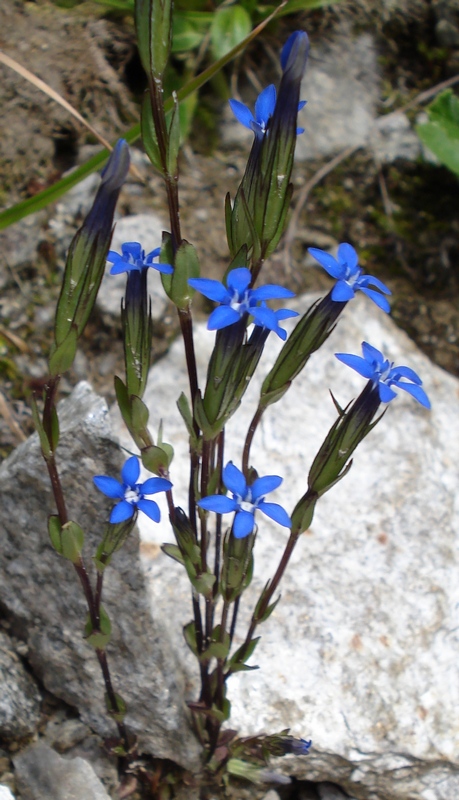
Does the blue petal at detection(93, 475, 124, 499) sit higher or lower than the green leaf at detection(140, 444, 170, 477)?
lower

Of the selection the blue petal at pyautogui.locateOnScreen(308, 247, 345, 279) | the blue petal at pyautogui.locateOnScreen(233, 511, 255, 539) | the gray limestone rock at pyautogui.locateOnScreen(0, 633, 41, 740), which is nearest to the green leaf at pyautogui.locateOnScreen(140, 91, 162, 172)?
the blue petal at pyautogui.locateOnScreen(308, 247, 345, 279)

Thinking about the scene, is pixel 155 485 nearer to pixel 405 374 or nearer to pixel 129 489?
pixel 129 489

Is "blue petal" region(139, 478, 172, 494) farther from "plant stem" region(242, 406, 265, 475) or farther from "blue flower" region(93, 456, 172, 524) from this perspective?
"plant stem" region(242, 406, 265, 475)

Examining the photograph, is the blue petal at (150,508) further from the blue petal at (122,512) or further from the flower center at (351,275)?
the flower center at (351,275)

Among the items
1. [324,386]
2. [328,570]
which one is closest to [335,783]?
[328,570]

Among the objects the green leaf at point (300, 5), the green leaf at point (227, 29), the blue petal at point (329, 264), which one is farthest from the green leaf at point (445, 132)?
the blue petal at point (329, 264)

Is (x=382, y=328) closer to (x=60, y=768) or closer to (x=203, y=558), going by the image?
(x=203, y=558)
